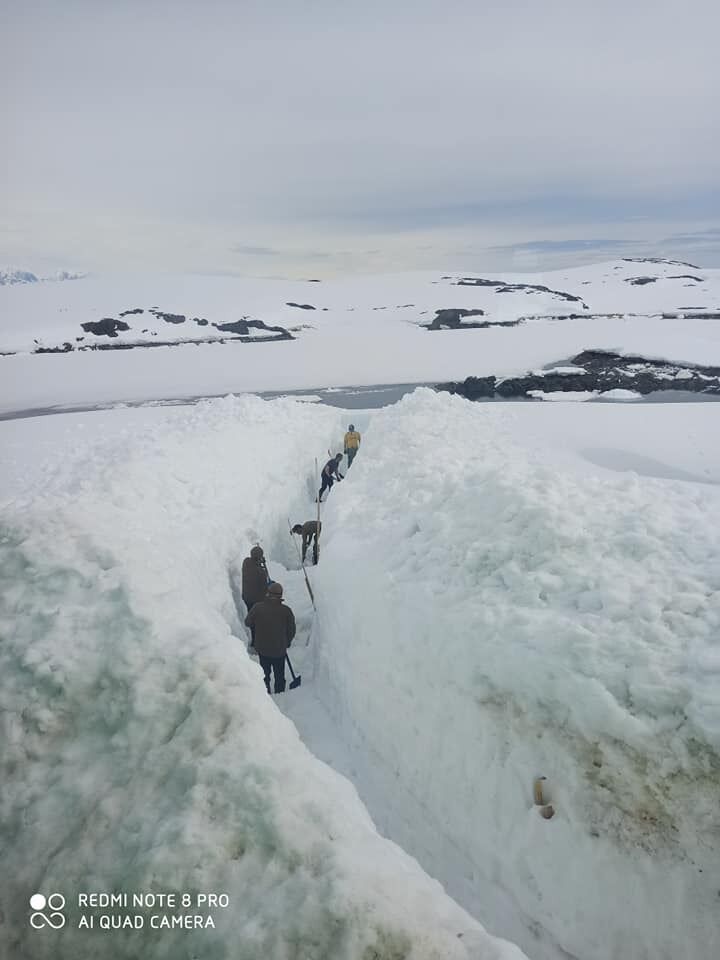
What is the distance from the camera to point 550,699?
189 inches

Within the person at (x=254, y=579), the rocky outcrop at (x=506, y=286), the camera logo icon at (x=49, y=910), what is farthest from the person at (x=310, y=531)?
the rocky outcrop at (x=506, y=286)

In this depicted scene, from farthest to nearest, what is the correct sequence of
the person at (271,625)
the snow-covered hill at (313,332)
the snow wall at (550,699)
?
the snow-covered hill at (313,332) → the person at (271,625) → the snow wall at (550,699)

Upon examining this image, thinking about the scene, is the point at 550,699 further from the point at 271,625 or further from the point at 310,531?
the point at 310,531

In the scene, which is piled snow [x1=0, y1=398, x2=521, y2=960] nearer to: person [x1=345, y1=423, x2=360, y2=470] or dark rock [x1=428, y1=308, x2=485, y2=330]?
person [x1=345, y1=423, x2=360, y2=470]

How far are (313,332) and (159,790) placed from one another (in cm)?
6699

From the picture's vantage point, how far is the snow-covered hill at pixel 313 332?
37062 mm

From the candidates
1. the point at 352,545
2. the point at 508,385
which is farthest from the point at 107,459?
the point at 508,385

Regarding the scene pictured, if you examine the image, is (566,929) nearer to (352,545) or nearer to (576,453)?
(352,545)

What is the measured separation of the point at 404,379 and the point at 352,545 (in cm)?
3074

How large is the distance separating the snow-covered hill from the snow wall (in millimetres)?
27558

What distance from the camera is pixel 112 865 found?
3.19 meters

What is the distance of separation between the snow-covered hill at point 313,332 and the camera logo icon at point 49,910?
106ft

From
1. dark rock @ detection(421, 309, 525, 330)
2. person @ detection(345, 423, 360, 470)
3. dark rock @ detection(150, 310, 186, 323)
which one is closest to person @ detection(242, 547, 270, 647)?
person @ detection(345, 423, 360, 470)

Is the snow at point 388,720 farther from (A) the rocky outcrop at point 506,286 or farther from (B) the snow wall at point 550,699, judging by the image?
(A) the rocky outcrop at point 506,286
